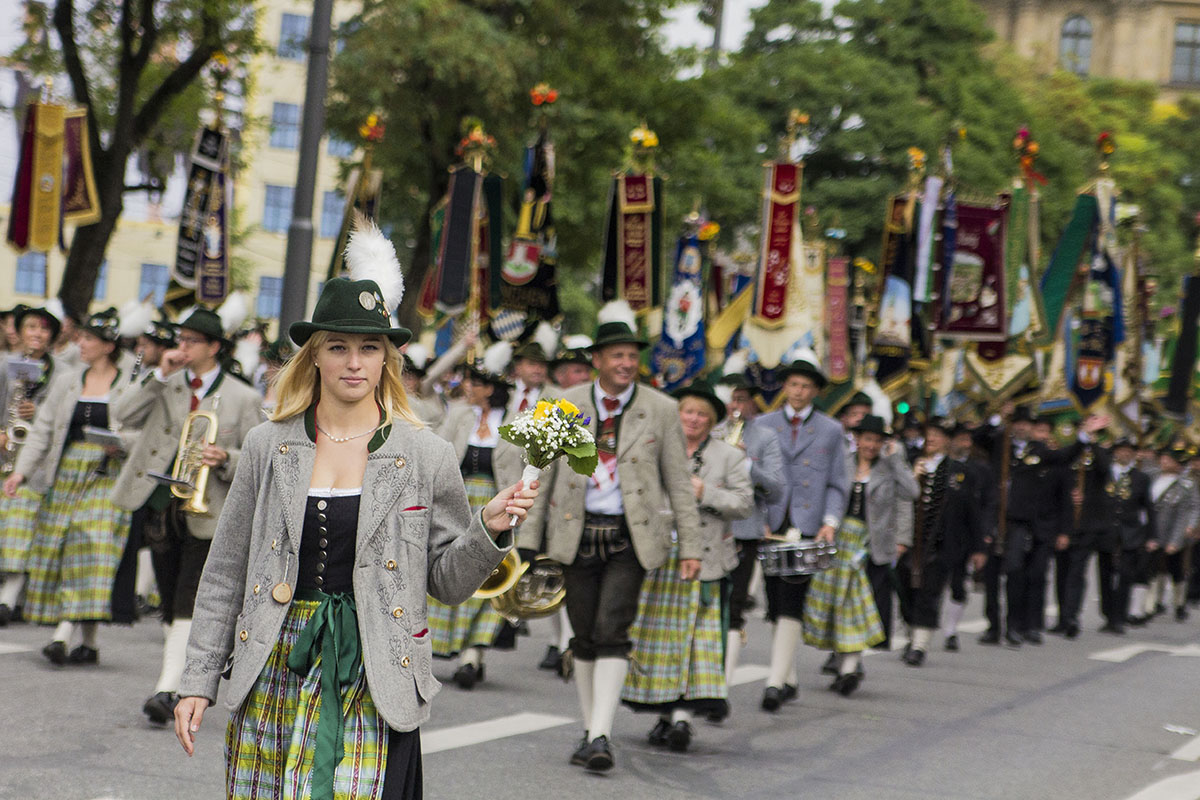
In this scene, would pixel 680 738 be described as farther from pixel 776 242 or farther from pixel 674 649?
pixel 776 242

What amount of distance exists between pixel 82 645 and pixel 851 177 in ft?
111

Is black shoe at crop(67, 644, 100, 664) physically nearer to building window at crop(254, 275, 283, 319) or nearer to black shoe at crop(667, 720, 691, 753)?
black shoe at crop(667, 720, 691, 753)

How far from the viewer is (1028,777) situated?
26.6 feet

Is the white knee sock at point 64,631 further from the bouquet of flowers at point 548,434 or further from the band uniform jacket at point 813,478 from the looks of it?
the bouquet of flowers at point 548,434

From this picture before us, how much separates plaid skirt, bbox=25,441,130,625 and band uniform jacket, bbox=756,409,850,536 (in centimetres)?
405

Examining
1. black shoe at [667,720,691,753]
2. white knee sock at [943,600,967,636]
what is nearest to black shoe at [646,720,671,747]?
black shoe at [667,720,691,753]

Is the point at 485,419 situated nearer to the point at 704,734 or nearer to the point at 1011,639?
the point at 704,734

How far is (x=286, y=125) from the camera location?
2285 inches

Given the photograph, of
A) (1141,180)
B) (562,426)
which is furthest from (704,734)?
(1141,180)

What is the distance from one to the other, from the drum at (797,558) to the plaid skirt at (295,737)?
6.13 m

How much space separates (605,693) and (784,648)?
3012 mm

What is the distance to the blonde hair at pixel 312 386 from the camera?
4.24 m

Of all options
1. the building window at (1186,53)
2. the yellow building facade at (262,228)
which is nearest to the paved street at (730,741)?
the yellow building facade at (262,228)

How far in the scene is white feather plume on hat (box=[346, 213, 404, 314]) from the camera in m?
4.32
